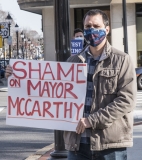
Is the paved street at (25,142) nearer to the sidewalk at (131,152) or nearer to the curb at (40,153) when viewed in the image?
the sidewalk at (131,152)

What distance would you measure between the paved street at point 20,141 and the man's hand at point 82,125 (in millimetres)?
4897

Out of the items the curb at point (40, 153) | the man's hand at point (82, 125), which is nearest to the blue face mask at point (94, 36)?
the man's hand at point (82, 125)

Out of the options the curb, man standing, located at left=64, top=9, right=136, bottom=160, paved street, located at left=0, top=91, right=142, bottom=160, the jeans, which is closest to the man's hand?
man standing, located at left=64, top=9, right=136, bottom=160

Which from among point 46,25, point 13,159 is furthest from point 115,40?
point 13,159

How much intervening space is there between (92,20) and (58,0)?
2.90 m

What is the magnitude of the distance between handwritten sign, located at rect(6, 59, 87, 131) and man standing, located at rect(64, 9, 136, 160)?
207 mm

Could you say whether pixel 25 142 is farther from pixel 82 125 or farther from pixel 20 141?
pixel 82 125

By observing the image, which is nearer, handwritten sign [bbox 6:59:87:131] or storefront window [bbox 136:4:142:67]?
handwritten sign [bbox 6:59:87:131]

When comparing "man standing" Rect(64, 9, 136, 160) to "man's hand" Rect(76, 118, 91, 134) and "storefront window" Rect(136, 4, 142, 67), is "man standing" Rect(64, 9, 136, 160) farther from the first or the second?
→ "storefront window" Rect(136, 4, 142, 67)

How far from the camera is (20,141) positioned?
10.4m

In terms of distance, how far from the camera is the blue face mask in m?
3.98

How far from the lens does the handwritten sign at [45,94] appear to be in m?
4.29

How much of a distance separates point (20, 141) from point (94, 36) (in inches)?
265

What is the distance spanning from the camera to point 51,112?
175 inches
